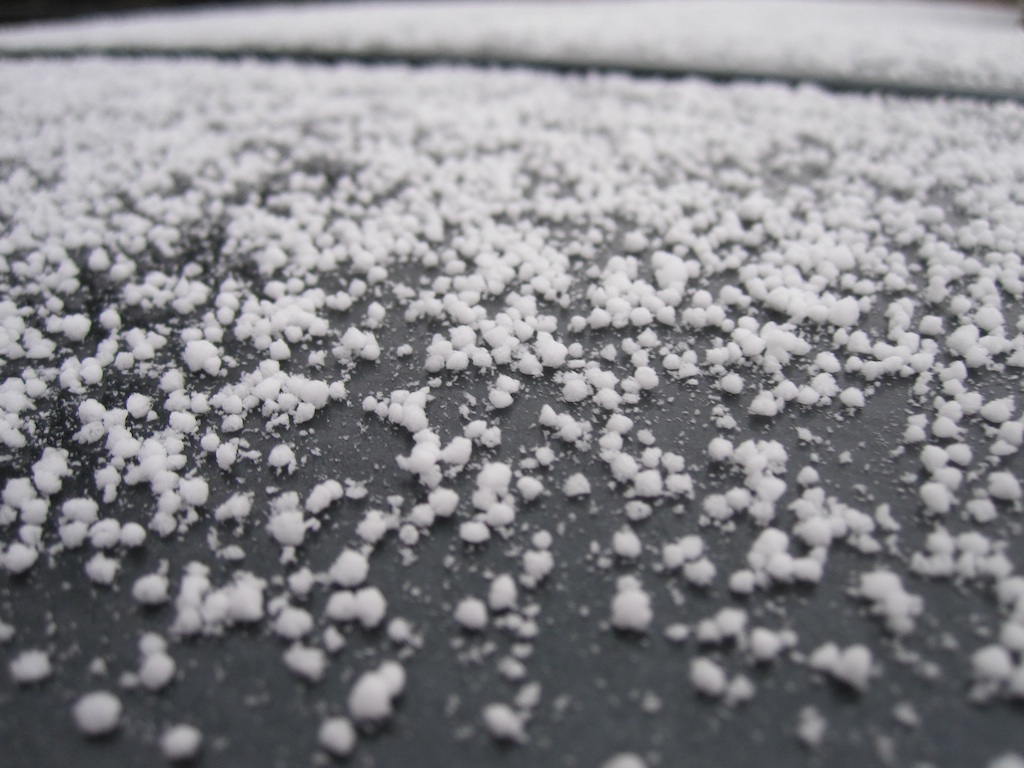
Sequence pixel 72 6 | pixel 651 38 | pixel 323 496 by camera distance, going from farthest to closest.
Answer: pixel 72 6 → pixel 651 38 → pixel 323 496

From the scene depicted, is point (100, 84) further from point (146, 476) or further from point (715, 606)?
point (715, 606)

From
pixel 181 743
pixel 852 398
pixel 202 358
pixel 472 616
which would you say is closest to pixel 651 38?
pixel 852 398

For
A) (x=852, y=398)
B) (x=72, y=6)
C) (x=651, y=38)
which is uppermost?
(x=72, y=6)

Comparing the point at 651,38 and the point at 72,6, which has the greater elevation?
the point at 72,6

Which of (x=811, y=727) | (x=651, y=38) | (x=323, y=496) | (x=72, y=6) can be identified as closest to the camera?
(x=811, y=727)

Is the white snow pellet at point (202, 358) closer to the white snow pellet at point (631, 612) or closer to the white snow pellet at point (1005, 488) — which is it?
the white snow pellet at point (631, 612)

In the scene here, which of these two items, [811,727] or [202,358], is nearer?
[811,727]

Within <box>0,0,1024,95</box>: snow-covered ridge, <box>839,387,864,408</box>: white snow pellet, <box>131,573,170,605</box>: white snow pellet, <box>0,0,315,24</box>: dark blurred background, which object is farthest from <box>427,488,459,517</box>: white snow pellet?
<box>0,0,315,24</box>: dark blurred background

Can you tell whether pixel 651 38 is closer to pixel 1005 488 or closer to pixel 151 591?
pixel 1005 488
